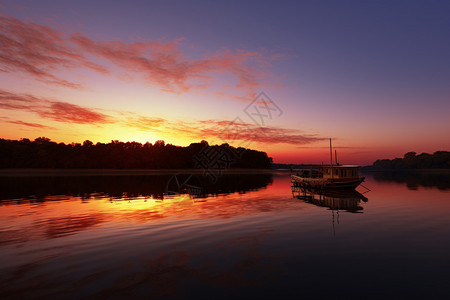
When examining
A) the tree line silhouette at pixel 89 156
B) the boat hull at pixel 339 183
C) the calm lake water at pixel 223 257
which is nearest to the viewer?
the calm lake water at pixel 223 257

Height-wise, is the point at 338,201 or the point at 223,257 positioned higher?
the point at 338,201

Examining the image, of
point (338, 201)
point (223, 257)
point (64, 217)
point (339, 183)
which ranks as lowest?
point (223, 257)

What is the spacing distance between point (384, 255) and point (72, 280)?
16.0m

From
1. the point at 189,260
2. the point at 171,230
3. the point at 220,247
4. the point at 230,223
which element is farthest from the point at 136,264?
the point at 230,223

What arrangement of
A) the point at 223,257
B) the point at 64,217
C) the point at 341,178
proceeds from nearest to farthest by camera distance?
the point at 223,257
the point at 64,217
the point at 341,178

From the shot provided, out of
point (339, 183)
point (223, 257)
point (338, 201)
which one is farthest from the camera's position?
point (339, 183)

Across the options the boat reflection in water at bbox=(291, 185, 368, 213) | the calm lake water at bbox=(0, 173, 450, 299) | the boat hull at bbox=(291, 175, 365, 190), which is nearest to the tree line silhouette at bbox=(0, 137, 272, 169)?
the boat hull at bbox=(291, 175, 365, 190)

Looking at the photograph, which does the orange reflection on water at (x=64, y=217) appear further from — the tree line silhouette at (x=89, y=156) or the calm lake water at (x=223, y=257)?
the tree line silhouette at (x=89, y=156)

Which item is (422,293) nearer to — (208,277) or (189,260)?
(208,277)

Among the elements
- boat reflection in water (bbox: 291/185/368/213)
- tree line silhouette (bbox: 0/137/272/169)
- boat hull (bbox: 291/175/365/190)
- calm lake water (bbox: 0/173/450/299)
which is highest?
tree line silhouette (bbox: 0/137/272/169)

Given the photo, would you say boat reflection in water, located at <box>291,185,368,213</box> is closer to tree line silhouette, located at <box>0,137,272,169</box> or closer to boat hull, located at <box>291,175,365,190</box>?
boat hull, located at <box>291,175,365,190</box>

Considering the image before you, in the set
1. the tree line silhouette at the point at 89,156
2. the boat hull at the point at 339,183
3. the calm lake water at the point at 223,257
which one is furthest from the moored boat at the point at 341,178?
the tree line silhouette at the point at 89,156

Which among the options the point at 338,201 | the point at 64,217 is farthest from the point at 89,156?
the point at 338,201

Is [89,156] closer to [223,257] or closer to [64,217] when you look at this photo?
[64,217]
